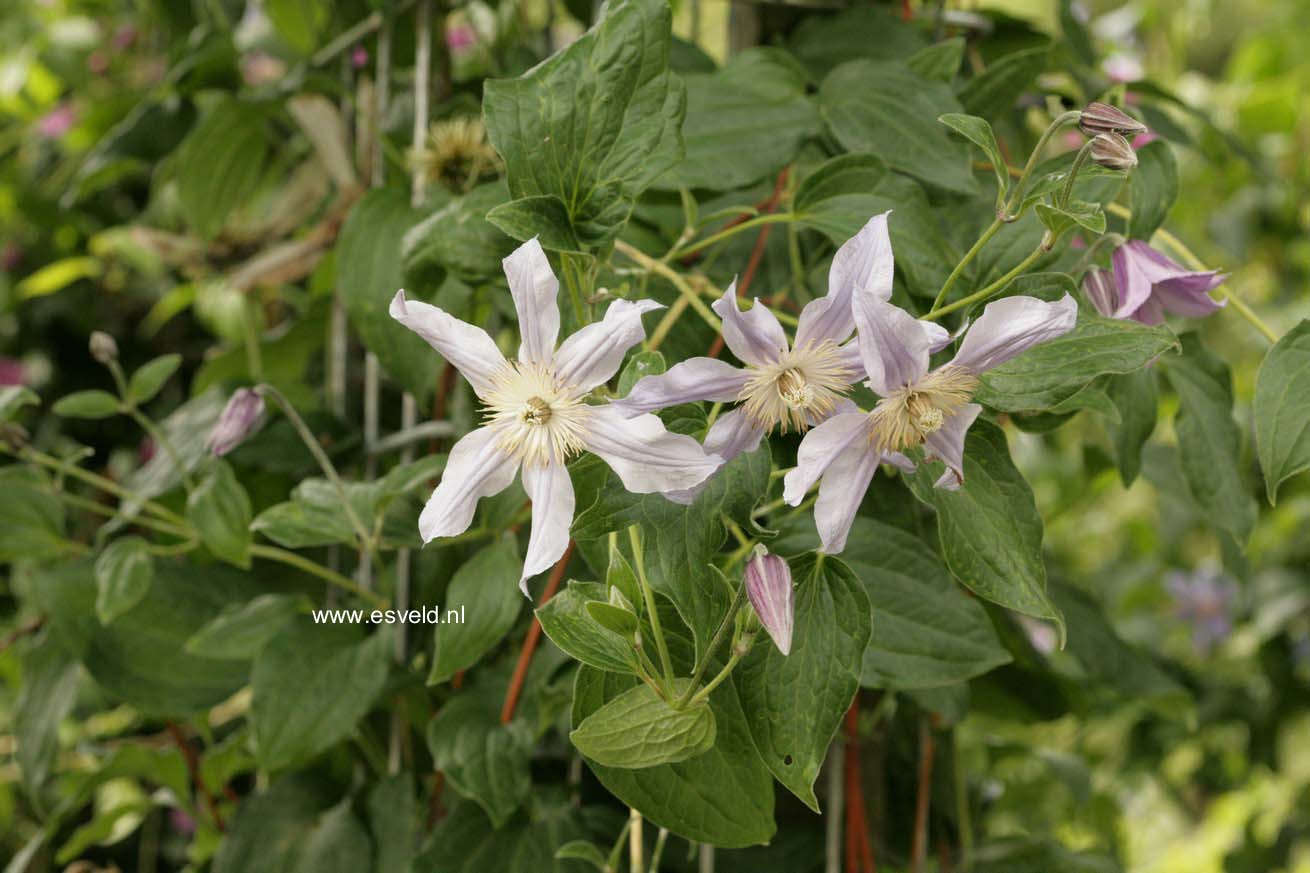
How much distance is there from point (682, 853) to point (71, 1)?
3.98 ft

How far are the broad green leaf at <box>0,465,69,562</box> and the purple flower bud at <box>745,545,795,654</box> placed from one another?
50cm

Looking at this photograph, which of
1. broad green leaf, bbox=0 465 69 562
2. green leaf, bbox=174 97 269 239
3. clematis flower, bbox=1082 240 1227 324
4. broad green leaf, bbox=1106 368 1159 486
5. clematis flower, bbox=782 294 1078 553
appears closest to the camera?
clematis flower, bbox=782 294 1078 553

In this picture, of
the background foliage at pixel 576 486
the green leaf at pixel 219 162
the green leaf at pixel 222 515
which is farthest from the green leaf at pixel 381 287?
the green leaf at pixel 219 162

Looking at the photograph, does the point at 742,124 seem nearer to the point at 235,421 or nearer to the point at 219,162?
the point at 235,421

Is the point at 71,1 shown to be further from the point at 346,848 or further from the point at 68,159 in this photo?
the point at 346,848

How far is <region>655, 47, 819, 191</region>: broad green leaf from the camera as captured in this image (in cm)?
57

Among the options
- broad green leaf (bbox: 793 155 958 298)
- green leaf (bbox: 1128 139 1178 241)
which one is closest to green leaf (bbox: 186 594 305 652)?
broad green leaf (bbox: 793 155 958 298)

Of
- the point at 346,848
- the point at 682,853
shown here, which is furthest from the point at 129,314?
the point at 682,853

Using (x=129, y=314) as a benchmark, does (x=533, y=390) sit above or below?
above

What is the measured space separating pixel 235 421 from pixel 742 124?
11.4 inches

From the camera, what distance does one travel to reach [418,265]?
1.84ft

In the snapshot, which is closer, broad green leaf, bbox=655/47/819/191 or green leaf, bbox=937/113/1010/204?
green leaf, bbox=937/113/1010/204

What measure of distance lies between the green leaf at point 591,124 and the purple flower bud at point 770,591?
5.1 inches

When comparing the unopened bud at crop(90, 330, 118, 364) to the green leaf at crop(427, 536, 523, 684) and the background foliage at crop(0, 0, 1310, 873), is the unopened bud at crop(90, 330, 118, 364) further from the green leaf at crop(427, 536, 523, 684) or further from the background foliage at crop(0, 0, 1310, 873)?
the green leaf at crop(427, 536, 523, 684)
